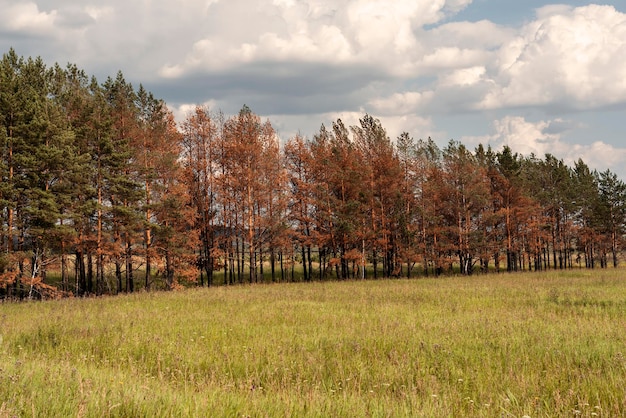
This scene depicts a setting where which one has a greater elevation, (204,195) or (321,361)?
(204,195)

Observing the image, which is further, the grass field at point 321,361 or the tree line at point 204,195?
the tree line at point 204,195

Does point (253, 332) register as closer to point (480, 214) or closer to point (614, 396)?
point (614, 396)

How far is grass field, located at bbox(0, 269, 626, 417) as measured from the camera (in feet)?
15.3

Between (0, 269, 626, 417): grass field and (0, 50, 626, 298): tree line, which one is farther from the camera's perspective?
(0, 50, 626, 298): tree line

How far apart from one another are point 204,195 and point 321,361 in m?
32.5

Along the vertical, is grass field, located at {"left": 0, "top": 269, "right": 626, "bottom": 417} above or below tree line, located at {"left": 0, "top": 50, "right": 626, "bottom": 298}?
below

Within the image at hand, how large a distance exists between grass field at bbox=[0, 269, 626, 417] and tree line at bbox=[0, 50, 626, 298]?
1238 centimetres

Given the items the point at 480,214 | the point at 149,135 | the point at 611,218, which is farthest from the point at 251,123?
the point at 611,218

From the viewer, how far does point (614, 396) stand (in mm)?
5348

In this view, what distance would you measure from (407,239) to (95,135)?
2689 centimetres

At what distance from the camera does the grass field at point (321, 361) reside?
15.3 feet

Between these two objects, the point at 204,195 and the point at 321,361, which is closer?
the point at 321,361

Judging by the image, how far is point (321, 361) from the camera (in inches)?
292

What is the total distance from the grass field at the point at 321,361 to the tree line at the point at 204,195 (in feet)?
40.6
